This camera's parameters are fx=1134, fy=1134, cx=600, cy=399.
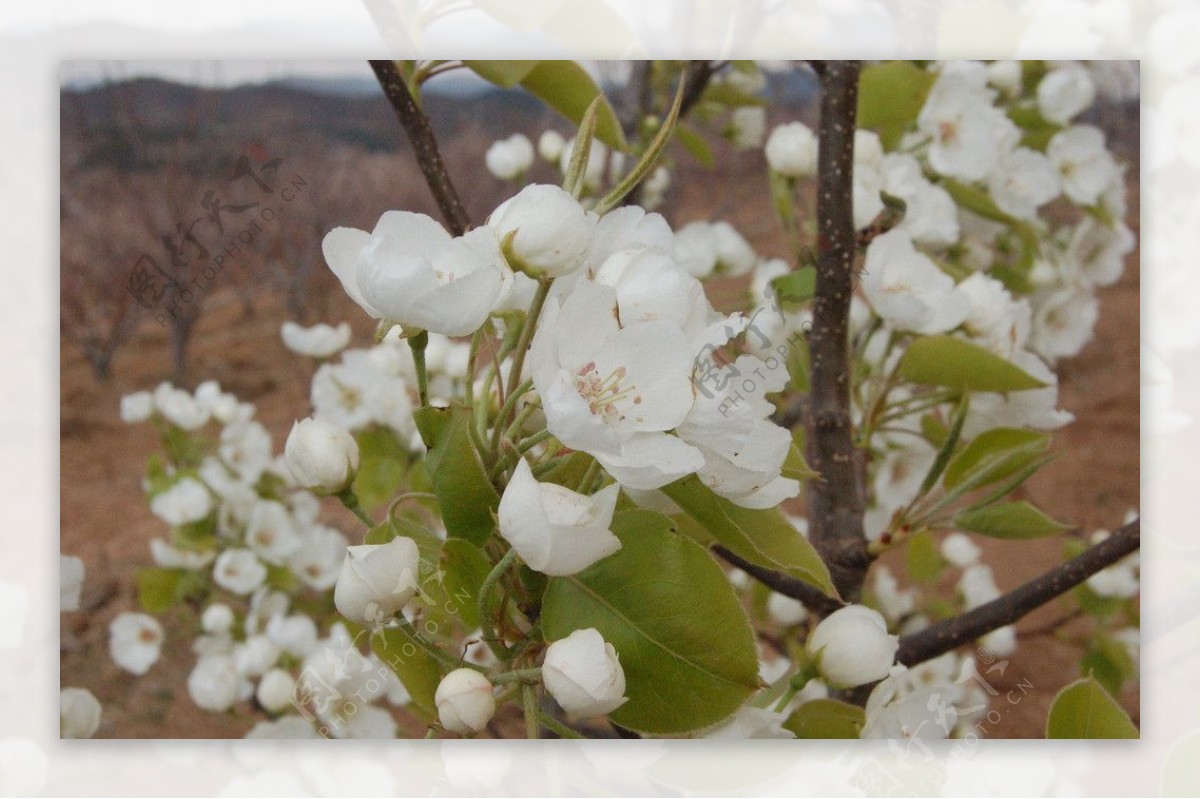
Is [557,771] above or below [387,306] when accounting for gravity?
below

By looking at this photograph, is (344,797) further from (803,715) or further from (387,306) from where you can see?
(387,306)

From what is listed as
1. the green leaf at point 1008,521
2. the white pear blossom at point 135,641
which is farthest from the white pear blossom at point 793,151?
the white pear blossom at point 135,641

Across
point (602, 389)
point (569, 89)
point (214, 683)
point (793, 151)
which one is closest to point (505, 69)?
point (569, 89)

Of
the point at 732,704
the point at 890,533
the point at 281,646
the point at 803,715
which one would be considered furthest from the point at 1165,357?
the point at 281,646

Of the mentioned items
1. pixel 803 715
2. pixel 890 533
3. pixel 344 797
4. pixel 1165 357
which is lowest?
pixel 344 797

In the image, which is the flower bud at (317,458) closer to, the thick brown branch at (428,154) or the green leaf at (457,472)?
the green leaf at (457,472)

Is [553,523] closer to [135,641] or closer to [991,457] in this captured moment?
[991,457]
